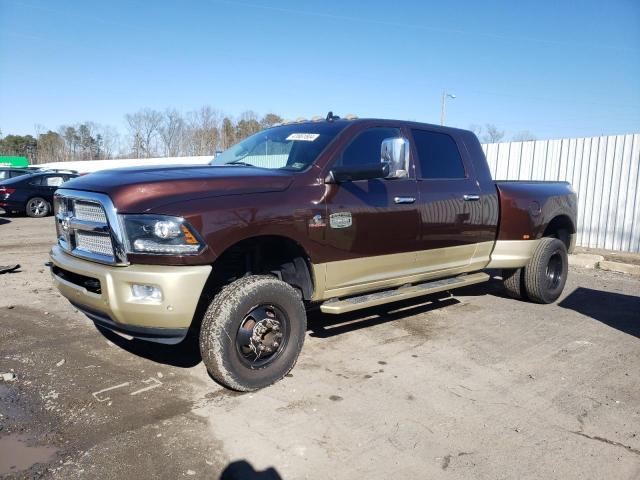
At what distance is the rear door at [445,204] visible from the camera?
4785mm

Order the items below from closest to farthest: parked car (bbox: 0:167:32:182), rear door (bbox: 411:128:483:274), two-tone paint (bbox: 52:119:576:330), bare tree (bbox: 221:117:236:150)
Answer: two-tone paint (bbox: 52:119:576:330)
rear door (bbox: 411:128:483:274)
parked car (bbox: 0:167:32:182)
bare tree (bbox: 221:117:236:150)

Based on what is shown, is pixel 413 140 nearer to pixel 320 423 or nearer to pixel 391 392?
pixel 391 392

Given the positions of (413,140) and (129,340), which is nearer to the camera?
(129,340)

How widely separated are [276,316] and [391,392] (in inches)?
39.3

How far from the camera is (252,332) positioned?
358 cm

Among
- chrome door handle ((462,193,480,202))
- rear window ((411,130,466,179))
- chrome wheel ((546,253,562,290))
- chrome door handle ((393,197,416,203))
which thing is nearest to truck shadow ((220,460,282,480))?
chrome door handle ((393,197,416,203))

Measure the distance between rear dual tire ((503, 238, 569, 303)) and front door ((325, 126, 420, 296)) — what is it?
209 cm

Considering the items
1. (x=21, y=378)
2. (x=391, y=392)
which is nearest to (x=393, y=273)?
(x=391, y=392)

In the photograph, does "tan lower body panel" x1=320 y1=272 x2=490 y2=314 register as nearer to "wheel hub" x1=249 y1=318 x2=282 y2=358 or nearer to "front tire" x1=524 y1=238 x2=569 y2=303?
"wheel hub" x1=249 y1=318 x2=282 y2=358

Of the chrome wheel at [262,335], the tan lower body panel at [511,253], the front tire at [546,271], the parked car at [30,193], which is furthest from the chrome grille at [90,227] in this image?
the parked car at [30,193]

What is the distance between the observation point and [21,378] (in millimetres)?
3723

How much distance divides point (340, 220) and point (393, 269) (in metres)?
0.85

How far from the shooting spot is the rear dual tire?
19.7 ft

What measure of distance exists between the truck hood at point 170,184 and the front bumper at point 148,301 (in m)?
0.41
